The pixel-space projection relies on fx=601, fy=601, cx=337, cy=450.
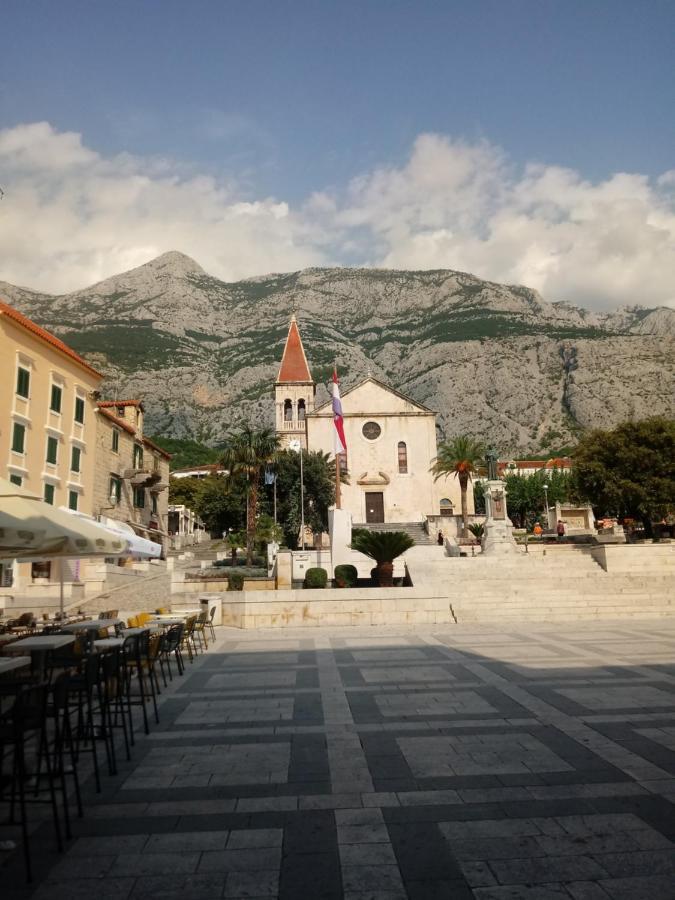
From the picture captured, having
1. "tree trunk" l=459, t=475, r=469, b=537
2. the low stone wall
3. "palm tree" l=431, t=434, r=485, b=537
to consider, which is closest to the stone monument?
the low stone wall

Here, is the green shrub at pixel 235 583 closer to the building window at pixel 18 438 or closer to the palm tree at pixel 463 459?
the building window at pixel 18 438

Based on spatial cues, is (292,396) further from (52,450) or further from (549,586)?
(549,586)

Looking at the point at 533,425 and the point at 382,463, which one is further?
the point at 533,425

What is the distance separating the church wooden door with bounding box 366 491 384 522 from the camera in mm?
48062

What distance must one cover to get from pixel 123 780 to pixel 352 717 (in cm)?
274

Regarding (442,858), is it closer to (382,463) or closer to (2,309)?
(2,309)

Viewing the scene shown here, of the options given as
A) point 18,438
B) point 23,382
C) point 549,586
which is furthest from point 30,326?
point 549,586

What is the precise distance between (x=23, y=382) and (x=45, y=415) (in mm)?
1824

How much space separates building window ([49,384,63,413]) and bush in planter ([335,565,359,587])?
50.8 ft

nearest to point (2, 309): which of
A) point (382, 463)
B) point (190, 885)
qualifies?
point (190, 885)

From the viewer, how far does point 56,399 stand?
27.6 metres

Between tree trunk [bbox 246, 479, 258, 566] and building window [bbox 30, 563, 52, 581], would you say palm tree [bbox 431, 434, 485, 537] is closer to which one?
tree trunk [bbox 246, 479, 258, 566]

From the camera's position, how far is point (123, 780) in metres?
5.02

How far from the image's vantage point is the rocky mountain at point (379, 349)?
10062 centimetres
